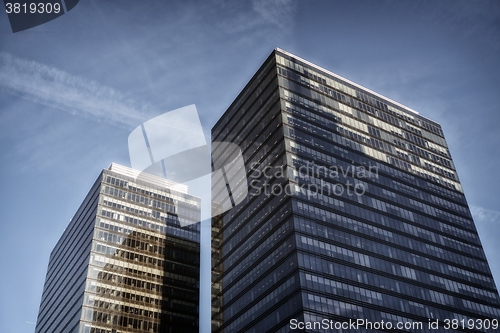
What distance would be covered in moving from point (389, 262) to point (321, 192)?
18.9 m

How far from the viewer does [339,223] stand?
106375 millimetres

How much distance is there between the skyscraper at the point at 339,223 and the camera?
97562 mm

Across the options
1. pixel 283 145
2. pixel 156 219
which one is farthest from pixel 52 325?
pixel 283 145

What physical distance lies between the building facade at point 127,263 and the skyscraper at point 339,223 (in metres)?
25.5

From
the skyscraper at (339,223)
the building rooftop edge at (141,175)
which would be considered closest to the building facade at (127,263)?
the building rooftop edge at (141,175)

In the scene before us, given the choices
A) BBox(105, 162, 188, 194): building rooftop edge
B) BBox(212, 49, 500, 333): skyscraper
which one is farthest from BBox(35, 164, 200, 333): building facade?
BBox(212, 49, 500, 333): skyscraper

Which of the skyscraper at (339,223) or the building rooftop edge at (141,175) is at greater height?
the building rooftop edge at (141,175)

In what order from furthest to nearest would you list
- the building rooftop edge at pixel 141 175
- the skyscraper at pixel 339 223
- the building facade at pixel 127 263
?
the building rooftop edge at pixel 141 175 → the building facade at pixel 127 263 → the skyscraper at pixel 339 223

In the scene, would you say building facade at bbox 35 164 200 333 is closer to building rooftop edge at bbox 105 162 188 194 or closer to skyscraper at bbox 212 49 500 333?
building rooftop edge at bbox 105 162 188 194

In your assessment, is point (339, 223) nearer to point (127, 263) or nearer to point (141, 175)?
point (127, 263)

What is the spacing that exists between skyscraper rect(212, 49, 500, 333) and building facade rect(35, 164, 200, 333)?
2551 centimetres

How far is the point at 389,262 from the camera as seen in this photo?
10762cm

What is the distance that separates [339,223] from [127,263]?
5814cm

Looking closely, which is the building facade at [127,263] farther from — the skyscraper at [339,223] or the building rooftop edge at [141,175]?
the skyscraper at [339,223]
